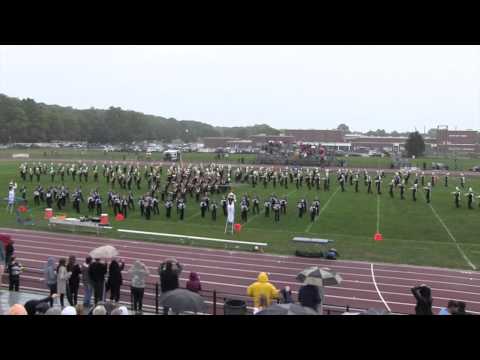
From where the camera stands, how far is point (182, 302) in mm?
7645

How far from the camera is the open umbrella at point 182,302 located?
25.0 feet

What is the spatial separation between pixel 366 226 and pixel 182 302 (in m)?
15.1

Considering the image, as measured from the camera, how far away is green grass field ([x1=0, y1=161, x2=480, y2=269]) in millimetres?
A: 16688

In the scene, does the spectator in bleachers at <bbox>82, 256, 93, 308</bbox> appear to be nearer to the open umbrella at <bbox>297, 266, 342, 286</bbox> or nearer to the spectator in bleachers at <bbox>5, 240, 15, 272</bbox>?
the spectator in bleachers at <bbox>5, 240, 15, 272</bbox>

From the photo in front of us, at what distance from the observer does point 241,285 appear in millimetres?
12828

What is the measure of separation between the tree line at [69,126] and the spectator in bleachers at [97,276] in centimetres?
7867

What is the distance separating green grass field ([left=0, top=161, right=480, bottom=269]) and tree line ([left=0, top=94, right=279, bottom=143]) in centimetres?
5757

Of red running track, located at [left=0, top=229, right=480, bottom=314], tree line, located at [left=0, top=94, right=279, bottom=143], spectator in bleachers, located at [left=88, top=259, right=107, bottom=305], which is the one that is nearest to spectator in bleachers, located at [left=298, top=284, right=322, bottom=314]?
red running track, located at [left=0, top=229, right=480, bottom=314]

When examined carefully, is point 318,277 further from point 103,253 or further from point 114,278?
point 103,253

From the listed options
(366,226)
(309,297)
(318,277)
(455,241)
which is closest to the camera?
(309,297)

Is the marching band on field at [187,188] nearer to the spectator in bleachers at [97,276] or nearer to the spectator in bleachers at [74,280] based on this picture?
the spectator in bleachers at [74,280]

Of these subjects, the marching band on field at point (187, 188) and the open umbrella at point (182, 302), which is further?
the marching band on field at point (187, 188)

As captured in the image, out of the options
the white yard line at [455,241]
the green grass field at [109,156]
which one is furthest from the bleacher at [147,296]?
the green grass field at [109,156]

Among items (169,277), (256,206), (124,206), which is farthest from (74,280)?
(256,206)
